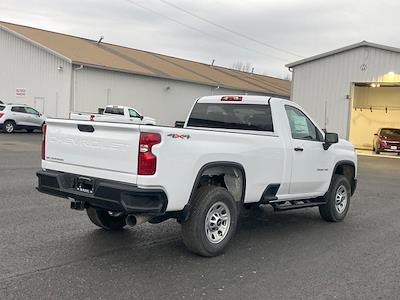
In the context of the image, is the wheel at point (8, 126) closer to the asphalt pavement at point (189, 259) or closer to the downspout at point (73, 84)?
the downspout at point (73, 84)

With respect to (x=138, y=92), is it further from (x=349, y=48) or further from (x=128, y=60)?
(x=349, y=48)

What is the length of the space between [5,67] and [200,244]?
32.7 meters

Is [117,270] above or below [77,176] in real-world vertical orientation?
below

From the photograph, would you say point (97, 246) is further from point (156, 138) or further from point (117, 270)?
point (156, 138)

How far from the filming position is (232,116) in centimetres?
743

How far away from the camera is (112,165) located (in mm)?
5309

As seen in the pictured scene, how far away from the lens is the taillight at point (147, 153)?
200 inches

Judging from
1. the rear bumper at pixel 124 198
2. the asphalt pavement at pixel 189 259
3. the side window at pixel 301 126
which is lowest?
the asphalt pavement at pixel 189 259

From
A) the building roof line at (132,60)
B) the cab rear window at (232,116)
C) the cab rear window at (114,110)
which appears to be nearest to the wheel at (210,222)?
the cab rear window at (232,116)

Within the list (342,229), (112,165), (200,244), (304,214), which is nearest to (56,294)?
(112,165)

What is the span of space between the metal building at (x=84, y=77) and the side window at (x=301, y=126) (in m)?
24.8

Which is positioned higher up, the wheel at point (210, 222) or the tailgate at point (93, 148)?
the tailgate at point (93, 148)

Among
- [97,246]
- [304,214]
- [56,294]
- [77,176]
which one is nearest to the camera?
[56,294]

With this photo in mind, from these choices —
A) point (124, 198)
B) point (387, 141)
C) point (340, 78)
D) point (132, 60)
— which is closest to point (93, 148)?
point (124, 198)
